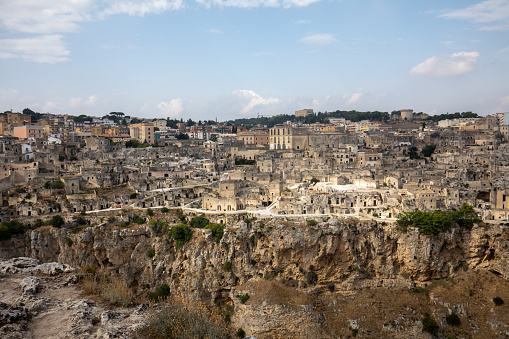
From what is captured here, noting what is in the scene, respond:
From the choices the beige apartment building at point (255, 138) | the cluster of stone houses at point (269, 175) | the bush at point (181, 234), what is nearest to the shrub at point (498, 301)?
the cluster of stone houses at point (269, 175)

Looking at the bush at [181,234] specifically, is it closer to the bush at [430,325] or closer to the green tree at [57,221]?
the green tree at [57,221]

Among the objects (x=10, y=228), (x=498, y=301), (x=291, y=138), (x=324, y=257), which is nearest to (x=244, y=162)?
(x=291, y=138)

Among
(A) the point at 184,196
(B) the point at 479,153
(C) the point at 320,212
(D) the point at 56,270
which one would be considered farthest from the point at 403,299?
(B) the point at 479,153

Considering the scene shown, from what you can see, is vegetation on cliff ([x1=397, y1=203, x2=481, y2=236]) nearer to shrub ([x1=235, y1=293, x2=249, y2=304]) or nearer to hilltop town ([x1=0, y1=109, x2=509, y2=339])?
hilltop town ([x1=0, y1=109, x2=509, y2=339])

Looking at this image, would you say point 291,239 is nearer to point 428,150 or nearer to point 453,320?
point 453,320

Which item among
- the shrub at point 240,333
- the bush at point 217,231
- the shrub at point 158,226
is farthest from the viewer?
the shrub at point 158,226

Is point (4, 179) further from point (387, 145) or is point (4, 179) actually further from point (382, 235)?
point (387, 145)

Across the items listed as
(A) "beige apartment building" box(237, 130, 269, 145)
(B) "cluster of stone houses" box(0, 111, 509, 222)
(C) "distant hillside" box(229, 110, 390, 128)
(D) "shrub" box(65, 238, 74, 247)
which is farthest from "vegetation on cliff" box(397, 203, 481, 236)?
(C) "distant hillside" box(229, 110, 390, 128)
